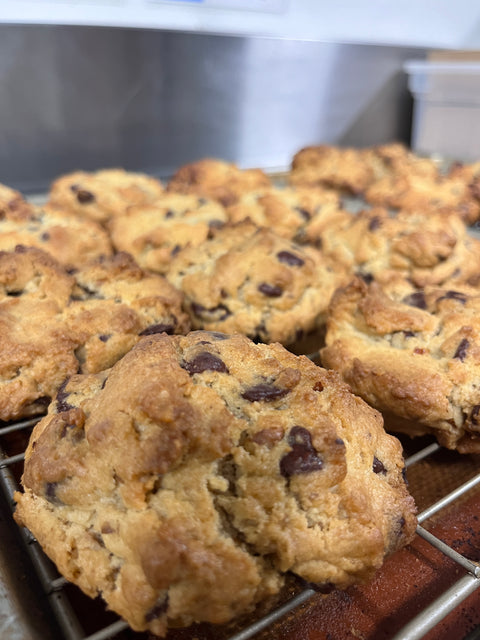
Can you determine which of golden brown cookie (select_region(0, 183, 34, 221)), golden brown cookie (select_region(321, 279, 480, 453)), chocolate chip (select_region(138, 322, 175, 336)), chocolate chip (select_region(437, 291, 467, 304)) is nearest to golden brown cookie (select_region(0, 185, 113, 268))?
golden brown cookie (select_region(0, 183, 34, 221))

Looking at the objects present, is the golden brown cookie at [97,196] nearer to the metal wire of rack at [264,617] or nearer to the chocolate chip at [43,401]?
the chocolate chip at [43,401]

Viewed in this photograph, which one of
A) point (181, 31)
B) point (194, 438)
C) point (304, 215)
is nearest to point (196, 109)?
point (181, 31)

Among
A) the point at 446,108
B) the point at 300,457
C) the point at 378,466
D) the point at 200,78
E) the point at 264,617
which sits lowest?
the point at 264,617

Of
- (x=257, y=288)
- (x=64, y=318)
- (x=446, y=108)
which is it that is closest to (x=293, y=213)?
(x=257, y=288)

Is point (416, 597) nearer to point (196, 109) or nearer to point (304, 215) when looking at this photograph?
point (304, 215)

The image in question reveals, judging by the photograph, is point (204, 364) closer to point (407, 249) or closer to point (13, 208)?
point (407, 249)

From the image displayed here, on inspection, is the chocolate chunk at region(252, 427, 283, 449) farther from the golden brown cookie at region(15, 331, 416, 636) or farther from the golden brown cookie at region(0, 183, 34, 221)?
the golden brown cookie at region(0, 183, 34, 221)
